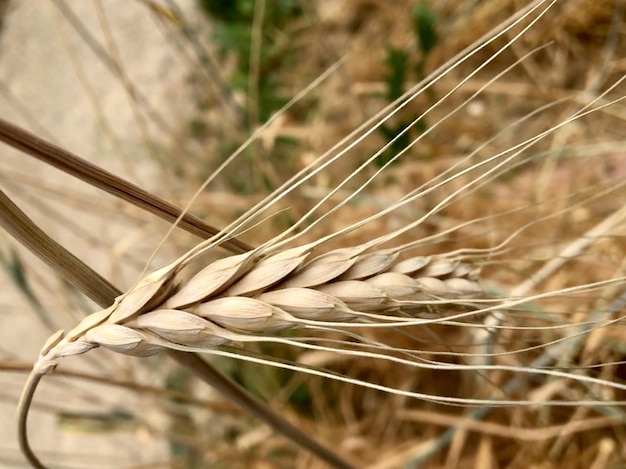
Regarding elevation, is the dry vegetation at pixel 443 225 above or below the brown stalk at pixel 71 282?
above

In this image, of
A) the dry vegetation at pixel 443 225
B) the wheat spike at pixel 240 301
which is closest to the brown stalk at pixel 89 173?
the wheat spike at pixel 240 301

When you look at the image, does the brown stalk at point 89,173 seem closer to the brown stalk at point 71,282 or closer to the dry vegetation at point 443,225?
the brown stalk at point 71,282

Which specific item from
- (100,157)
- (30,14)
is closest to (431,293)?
(100,157)

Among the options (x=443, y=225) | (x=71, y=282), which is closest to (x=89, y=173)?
(x=71, y=282)

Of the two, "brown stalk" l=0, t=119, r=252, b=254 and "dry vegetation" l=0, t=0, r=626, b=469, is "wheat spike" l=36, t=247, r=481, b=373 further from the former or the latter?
"dry vegetation" l=0, t=0, r=626, b=469

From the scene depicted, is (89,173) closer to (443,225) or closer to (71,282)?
(71,282)
